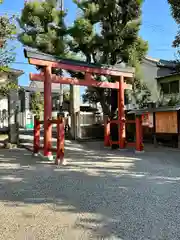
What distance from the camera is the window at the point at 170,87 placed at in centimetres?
1805

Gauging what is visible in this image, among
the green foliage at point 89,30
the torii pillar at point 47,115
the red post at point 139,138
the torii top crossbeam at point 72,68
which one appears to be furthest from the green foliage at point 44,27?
the red post at point 139,138

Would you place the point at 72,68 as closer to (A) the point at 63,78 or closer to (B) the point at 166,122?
(A) the point at 63,78

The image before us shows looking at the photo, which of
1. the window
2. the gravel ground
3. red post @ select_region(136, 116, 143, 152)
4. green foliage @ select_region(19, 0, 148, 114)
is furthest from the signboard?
the window

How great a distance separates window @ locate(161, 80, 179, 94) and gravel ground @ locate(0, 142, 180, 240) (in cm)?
1207

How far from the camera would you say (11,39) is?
7645mm

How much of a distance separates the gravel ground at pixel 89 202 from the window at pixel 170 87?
1207 cm

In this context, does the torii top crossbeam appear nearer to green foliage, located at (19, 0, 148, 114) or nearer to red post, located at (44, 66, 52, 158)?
red post, located at (44, 66, 52, 158)

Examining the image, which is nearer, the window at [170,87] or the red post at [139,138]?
the red post at [139,138]

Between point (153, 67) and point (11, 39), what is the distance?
1553cm

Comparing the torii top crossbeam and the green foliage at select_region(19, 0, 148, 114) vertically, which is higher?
the green foliage at select_region(19, 0, 148, 114)

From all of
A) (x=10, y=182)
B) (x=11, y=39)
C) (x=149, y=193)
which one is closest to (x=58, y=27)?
(x=11, y=39)

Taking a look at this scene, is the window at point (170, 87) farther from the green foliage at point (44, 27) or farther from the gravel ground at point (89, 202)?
the gravel ground at point (89, 202)

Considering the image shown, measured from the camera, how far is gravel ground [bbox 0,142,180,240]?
10.1ft

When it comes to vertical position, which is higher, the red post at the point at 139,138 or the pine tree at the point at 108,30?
the pine tree at the point at 108,30
